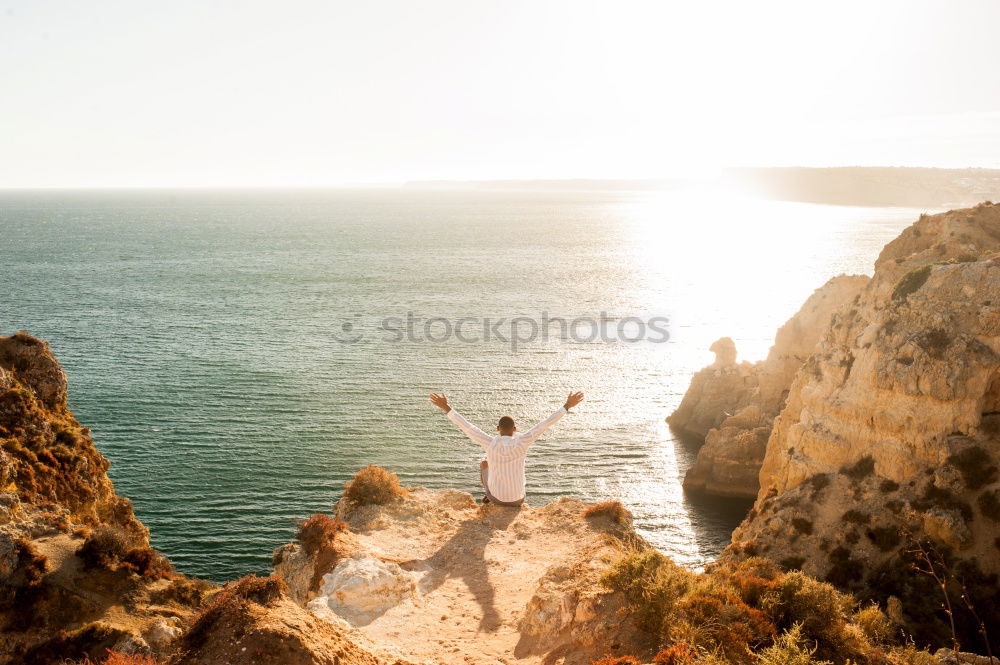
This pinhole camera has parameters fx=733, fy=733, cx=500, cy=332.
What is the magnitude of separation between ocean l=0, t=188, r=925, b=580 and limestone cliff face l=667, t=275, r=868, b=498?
2.11 meters

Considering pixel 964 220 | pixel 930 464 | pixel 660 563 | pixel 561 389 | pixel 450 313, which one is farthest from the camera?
pixel 450 313

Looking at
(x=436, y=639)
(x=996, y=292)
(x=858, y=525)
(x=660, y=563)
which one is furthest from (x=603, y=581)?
(x=996, y=292)

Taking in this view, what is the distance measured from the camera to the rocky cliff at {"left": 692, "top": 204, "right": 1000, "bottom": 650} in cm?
2619

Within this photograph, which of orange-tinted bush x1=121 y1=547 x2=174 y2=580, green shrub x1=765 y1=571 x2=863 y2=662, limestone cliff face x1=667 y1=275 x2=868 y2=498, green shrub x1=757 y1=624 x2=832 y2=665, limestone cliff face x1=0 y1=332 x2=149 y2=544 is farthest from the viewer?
limestone cliff face x1=667 y1=275 x2=868 y2=498

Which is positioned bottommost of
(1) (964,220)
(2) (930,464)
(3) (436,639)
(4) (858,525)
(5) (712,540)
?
(5) (712,540)

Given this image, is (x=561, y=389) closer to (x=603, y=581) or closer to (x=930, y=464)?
(x=930, y=464)

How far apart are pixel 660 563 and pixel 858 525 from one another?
19.6 metres

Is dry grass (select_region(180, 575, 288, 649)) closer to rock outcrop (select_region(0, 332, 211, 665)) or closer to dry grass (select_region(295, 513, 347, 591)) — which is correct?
rock outcrop (select_region(0, 332, 211, 665))

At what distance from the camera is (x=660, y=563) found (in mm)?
13164

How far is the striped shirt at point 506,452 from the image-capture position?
1560 cm

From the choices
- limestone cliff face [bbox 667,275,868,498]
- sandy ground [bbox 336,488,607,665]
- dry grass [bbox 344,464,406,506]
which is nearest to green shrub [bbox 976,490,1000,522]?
limestone cliff face [bbox 667,275,868,498]

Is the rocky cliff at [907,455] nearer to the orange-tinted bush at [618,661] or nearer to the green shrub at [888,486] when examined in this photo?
the green shrub at [888,486]

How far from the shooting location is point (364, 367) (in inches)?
2571

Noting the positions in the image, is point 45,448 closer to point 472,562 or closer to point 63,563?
point 63,563
